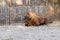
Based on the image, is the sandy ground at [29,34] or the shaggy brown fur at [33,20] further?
the shaggy brown fur at [33,20]

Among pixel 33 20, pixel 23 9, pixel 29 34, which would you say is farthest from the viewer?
pixel 23 9

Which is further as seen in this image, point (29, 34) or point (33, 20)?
point (33, 20)

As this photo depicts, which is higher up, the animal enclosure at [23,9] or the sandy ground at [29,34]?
the animal enclosure at [23,9]

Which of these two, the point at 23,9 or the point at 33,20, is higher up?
the point at 23,9

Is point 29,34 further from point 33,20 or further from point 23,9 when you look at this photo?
point 23,9

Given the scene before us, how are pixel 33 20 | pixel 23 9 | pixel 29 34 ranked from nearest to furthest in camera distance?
1. pixel 29 34
2. pixel 33 20
3. pixel 23 9

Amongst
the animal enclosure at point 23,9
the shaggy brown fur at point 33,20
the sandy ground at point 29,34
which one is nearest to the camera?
the sandy ground at point 29,34

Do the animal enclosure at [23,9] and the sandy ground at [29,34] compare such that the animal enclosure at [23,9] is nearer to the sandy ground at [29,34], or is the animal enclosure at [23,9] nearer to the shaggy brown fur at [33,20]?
the shaggy brown fur at [33,20]

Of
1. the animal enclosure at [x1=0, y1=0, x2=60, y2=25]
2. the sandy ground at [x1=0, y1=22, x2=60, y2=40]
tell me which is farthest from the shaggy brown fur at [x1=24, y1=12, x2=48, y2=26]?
the sandy ground at [x1=0, y1=22, x2=60, y2=40]

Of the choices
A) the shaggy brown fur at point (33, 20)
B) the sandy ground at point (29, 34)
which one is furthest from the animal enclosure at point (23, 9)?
the sandy ground at point (29, 34)

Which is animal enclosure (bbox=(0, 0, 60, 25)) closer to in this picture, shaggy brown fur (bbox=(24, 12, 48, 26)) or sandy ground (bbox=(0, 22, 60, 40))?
shaggy brown fur (bbox=(24, 12, 48, 26))

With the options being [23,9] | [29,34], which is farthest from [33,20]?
[29,34]

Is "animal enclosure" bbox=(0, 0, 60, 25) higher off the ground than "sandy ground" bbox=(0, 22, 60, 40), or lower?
higher

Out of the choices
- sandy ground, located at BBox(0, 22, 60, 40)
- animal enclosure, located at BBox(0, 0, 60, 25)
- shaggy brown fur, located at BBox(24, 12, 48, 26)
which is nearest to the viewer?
sandy ground, located at BBox(0, 22, 60, 40)
